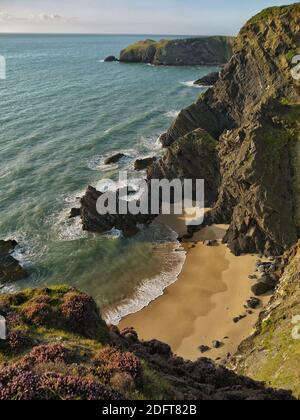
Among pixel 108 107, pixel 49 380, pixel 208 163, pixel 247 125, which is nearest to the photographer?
pixel 49 380

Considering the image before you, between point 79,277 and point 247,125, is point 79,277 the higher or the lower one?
the lower one

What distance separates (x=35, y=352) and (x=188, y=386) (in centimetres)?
628

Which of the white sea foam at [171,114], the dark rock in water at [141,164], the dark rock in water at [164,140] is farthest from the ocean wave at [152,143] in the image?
the white sea foam at [171,114]

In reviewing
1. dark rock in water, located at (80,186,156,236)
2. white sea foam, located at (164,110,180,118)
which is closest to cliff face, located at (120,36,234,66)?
white sea foam, located at (164,110,180,118)

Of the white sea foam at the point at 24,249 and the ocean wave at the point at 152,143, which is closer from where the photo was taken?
the white sea foam at the point at 24,249

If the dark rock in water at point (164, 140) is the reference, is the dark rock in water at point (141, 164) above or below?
below

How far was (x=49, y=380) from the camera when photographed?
14.2 m

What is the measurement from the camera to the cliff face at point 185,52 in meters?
183

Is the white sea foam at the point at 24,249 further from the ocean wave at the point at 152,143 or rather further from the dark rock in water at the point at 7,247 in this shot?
the ocean wave at the point at 152,143

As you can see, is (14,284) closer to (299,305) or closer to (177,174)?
(177,174)

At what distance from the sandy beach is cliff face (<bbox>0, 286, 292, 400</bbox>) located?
42.2 feet

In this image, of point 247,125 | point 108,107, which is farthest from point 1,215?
point 108,107

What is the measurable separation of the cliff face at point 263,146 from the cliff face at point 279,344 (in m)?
9.26

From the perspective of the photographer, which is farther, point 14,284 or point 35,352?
point 14,284
